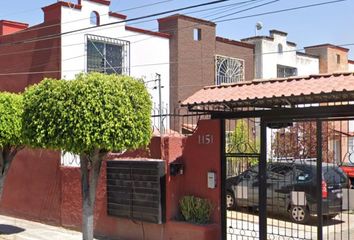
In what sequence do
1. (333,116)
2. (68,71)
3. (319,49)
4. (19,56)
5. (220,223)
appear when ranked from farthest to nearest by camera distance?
(319,49)
(19,56)
(68,71)
(220,223)
(333,116)

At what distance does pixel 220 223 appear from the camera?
10188mm

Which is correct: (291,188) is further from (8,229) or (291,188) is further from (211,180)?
(8,229)

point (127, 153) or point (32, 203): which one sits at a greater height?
point (127, 153)

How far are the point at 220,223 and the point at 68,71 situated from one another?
11.5 metres

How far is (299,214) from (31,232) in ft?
21.7

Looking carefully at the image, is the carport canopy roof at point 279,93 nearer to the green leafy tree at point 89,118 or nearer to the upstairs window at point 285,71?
the green leafy tree at point 89,118

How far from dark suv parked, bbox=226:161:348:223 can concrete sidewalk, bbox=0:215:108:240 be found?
419 centimetres

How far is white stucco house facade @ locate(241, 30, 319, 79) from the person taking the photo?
30516 mm

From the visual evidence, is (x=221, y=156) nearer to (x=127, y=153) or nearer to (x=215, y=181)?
(x=215, y=181)

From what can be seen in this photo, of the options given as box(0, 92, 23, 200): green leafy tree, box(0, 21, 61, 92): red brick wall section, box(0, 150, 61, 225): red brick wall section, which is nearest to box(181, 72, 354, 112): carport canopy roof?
box(0, 92, 23, 200): green leafy tree

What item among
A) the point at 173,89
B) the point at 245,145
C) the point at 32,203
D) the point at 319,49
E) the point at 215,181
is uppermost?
the point at 319,49

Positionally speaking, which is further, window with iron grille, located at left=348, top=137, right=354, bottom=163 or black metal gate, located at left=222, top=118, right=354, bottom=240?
black metal gate, located at left=222, top=118, right=354, bottom=240

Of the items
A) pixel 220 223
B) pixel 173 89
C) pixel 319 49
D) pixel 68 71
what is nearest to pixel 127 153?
pixel 220 223

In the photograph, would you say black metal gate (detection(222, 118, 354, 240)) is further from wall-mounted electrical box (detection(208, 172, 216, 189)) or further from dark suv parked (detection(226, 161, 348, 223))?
wall-mounted electrical box (detection(208, 172, 216, 189))
